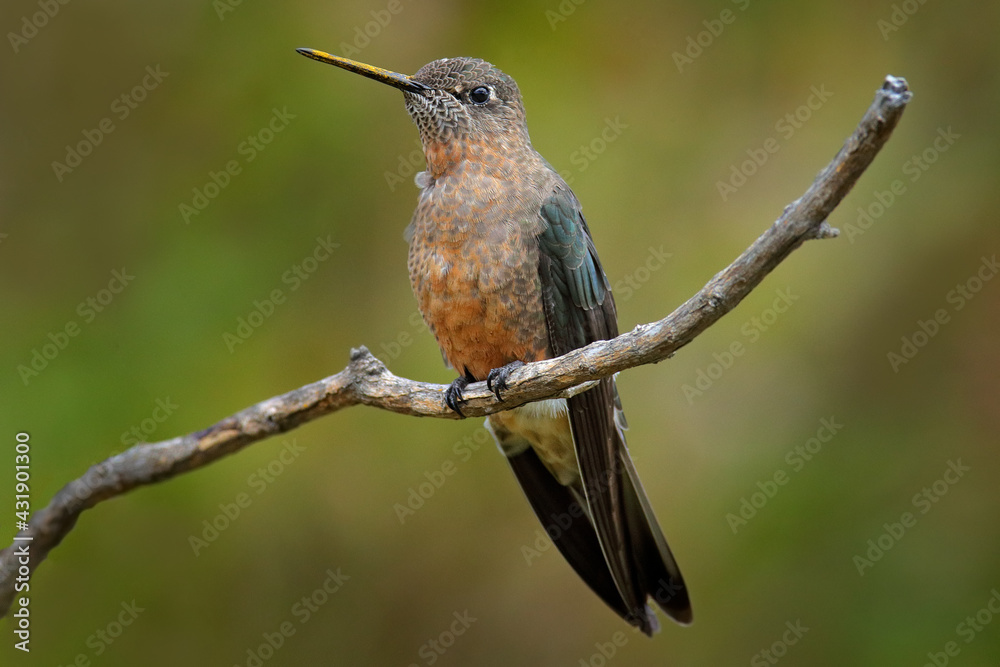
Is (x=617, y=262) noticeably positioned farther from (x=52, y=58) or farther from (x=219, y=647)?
(x=52, y=58)

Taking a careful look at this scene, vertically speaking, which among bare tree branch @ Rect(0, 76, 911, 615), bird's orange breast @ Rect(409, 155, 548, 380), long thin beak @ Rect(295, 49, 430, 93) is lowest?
bare tree branch @ Rect(0, 76, 911, 615)

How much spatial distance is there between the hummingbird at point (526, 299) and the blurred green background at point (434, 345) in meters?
1.68

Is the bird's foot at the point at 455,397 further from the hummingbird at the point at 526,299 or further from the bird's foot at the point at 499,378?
the bird's foot at the point at 499,378

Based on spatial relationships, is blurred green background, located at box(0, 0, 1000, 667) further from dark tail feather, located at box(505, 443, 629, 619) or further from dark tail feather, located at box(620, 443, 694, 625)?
dark tail feather, located at box(620, 443, 694, 625)

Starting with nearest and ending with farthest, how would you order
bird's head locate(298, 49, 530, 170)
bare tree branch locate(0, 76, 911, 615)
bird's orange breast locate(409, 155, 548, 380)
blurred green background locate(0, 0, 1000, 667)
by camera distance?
1. bare tree branch locate(0, 76, 911, 615)
2. bird's orange breast locate(409, 155, 548, 380)
3. bird's head locate(298, 49, 530, 170)
4. blurred green background locate(0, 0, 1000, 667)

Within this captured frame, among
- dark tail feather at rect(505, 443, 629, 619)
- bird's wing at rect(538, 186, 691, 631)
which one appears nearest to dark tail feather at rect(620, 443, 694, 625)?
bird's wing at rect(538, 186, 691, 631)

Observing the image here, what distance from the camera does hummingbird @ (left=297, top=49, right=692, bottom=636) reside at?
4062mm

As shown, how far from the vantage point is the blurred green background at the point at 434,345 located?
5730 mm

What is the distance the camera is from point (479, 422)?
243 inches

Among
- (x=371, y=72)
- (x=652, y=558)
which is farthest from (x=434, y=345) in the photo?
(x=652, y=558)

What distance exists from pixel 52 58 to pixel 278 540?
3751mm

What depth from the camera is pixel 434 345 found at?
6074 mm

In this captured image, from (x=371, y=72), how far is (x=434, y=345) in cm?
221

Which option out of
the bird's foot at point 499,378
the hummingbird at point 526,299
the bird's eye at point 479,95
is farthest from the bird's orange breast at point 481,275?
the bird's eye at point 479,95
